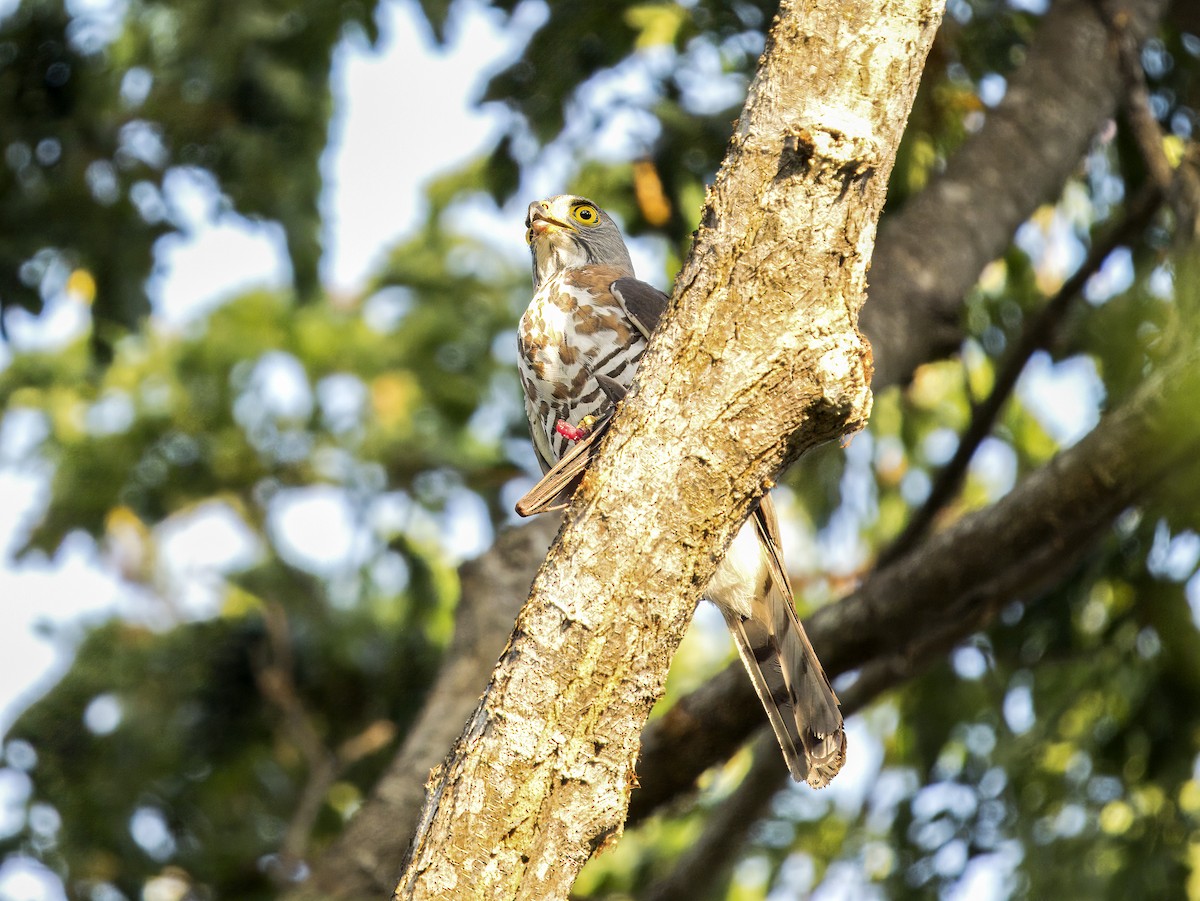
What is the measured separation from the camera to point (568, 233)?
4.43m

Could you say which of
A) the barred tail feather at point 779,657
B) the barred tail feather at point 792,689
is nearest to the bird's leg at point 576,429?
the barred tail feather at point 779,657

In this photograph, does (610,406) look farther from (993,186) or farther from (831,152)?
(993,186)

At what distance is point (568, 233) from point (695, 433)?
257 centimetres

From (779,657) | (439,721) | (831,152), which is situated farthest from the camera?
(439,721)

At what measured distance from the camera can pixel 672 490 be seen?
198 centimetres

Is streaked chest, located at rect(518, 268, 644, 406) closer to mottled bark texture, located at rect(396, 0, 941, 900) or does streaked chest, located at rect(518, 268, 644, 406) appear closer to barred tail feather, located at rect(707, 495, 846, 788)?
barred tail feather, located at rect(707, 495, 846, 788)

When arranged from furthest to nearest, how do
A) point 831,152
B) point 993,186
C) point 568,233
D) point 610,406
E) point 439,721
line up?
point 993,186
point 568,233
point 439,721
point 610,406
point 831,152

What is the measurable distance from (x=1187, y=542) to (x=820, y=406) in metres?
2.16

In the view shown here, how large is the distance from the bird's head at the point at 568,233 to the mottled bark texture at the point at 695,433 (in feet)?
7.86

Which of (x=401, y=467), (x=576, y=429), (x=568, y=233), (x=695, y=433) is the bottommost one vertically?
(x=401, y=467)

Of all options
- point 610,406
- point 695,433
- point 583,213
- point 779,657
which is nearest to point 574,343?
point 610,406

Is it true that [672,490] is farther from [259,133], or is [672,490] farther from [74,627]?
[74,627]

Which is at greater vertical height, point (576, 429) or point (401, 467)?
point (576, 429)

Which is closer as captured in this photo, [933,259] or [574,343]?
[574,343]
